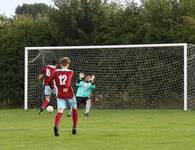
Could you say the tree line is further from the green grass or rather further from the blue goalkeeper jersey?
the green grass

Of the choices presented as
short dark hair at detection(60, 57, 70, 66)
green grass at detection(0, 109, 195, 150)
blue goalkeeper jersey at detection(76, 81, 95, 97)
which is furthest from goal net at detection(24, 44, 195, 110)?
short dark hair at detection(60, 57, 70, 66)

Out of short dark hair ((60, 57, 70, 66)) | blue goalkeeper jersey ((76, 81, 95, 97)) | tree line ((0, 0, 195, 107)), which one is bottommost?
blue goalkeeper jersey ((76, 81, 95, 97))

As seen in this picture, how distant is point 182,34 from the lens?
29.9 metres

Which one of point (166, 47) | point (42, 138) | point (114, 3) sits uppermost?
point (114, 3)

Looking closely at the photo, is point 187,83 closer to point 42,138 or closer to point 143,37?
point 143,37

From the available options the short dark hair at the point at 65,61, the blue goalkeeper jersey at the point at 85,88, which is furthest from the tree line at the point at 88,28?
the short dark hair at the point at 65,61

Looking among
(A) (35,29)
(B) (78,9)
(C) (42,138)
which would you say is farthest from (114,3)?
(C) (42,138)

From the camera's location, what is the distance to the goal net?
27922 mm

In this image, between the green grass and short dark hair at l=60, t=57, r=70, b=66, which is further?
short dark hair at l=60, t=57, r=70, b=66

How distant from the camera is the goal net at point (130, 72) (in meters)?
27.9

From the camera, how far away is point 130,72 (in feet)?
94.6

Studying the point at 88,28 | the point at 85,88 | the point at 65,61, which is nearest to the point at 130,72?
the point at 88,28

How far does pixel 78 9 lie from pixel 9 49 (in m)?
4.10

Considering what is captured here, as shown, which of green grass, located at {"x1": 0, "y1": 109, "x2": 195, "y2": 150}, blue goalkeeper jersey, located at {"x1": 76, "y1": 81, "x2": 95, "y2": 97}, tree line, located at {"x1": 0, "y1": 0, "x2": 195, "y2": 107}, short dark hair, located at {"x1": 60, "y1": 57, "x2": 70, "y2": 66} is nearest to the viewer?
green grass, located at {"x1": 0, "y1": 109, "x2": 195, "y2": 150}
